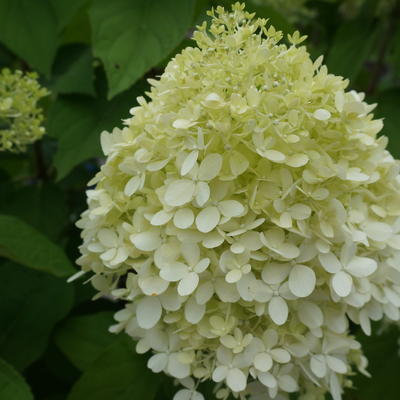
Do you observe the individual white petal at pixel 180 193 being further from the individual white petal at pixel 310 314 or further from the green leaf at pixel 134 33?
the green leaf at pixel 134 33

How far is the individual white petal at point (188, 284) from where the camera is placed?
66 centimetres

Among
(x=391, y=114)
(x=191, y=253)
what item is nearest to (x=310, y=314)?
(x=191, y=253)

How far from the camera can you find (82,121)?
1.11m

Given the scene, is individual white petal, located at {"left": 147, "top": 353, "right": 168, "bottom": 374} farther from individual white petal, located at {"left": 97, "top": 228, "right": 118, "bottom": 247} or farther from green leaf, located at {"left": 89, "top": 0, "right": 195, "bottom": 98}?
green leaf, located at {"left": 89, "top": 0, "right": 195, "bottom": 98}

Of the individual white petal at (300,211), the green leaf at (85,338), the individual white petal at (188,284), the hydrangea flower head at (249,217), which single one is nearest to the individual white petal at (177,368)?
the hydrangea flower head at (249,217)

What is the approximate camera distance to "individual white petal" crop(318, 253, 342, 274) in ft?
2.24

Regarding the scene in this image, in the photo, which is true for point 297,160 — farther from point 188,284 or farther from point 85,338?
point 85,338

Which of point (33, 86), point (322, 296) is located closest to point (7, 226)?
point (33, 86)

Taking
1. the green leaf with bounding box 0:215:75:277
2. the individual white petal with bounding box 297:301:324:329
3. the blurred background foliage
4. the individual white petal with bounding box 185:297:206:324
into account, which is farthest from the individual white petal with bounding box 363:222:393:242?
the green leaf with bounding box 0:215:75:277

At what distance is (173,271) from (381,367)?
703 mm

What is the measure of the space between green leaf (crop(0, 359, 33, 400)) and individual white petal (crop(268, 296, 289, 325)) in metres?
0.35

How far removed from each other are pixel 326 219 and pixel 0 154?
832 mm

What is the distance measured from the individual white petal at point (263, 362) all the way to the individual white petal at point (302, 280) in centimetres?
8

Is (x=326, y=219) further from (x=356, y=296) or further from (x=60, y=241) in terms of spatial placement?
(x=60, y=241)
